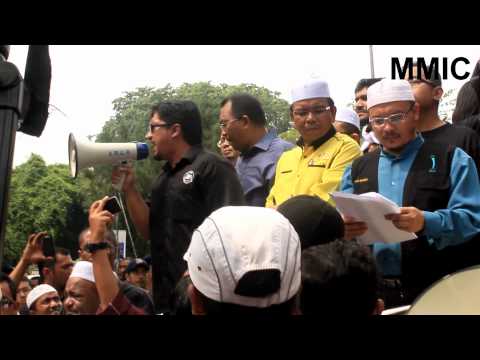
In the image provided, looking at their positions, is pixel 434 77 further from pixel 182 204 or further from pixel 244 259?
pixel 244 259

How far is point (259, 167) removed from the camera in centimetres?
424

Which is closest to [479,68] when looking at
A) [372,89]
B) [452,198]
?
[372,89]

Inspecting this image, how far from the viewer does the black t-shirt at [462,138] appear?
10.9ft

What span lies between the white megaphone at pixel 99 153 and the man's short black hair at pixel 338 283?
7.56ft

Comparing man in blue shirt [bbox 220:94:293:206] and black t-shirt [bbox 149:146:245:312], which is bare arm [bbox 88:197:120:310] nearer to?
black t-shirt [bbox 149:146:245:312]

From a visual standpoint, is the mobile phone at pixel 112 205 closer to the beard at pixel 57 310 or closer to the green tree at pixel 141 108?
the beard at pixel 57 310

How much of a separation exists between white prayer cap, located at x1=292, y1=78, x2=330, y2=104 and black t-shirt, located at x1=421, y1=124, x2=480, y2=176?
677mm

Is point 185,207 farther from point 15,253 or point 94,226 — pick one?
point 15,253

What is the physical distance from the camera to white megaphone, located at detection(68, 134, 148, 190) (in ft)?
12.6

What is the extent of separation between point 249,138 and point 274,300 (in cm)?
297

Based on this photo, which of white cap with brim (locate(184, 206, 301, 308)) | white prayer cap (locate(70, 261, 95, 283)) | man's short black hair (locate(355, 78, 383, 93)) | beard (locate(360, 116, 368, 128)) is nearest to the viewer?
white cap with brim (locate(184, 206, 301, 308))

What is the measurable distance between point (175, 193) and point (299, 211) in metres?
1.56

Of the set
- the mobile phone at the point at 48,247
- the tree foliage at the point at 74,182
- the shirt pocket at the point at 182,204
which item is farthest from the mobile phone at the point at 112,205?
the tree foliage at the point at 74,182

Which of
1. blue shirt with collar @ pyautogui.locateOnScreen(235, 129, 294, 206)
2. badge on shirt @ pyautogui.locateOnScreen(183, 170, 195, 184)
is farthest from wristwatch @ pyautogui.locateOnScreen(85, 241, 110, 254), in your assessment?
blue shirt with collar @ pyautogui.locateOnScreen(235, 129, 294, 206)
